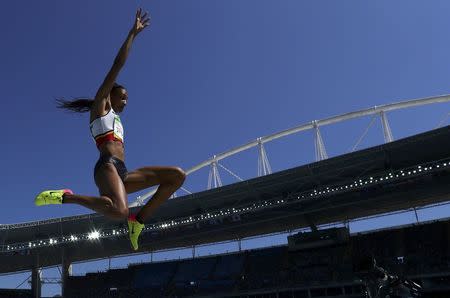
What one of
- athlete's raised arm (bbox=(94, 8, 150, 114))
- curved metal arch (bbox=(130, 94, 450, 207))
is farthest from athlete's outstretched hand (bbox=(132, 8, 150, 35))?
curved metal arch (bbox=(130, 94, 450, 207))

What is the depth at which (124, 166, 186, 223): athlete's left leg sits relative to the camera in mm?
5398

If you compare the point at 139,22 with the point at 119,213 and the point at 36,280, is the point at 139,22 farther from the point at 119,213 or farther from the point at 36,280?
the point at 36,280

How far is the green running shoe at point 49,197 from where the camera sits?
5086mm

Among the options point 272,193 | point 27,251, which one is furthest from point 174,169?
point 27,251

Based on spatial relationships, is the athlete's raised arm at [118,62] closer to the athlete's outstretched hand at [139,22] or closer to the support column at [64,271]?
the athlete's outstretched hand at [139,22]

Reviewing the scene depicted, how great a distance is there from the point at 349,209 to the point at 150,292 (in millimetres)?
16743

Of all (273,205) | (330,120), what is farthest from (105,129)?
(330,120)

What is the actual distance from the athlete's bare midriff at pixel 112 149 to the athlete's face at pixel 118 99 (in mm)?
497

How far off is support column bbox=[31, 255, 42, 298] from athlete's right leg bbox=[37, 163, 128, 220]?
41484 millimetres

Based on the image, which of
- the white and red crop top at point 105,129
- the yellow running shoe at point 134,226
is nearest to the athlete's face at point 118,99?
the white and red crop top at point 105,129

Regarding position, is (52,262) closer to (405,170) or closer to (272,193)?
(272,193)

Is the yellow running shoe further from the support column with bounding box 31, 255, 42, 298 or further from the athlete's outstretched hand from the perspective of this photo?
the support column with bounding box 31, 255, 42, 298

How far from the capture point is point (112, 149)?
17.1 ft

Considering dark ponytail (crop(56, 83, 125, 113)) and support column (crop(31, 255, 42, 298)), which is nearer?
dark ponytail (crop(56, 83, 125, 113))
